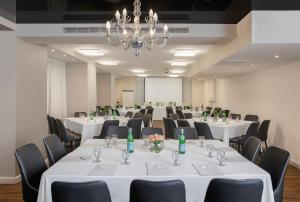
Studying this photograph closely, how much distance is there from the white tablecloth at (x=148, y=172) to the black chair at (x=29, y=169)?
336 millimetres

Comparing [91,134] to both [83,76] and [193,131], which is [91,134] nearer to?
[193,131]

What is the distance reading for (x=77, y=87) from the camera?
10469 mm

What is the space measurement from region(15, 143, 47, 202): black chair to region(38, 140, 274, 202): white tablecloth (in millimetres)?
336

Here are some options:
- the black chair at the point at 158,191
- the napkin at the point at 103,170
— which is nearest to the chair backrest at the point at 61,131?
the napkin at the point at 103,170

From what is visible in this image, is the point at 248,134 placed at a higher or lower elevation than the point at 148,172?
lower

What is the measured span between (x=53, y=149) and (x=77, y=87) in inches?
273

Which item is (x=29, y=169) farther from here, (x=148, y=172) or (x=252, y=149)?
(x=252, y=149)

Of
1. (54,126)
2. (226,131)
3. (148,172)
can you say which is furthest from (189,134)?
(54,126)

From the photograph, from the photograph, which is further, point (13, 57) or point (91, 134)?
point (91, 134)

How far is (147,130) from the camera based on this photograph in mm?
4848

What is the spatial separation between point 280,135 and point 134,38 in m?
5.09

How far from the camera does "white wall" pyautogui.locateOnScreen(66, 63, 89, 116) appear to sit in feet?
34.2

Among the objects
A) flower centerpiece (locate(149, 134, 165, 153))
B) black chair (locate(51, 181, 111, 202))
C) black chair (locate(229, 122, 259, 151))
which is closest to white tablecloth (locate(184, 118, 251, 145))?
A: black chair (locate(229, 122, 259, 151))

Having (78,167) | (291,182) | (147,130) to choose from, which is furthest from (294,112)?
(78,167)
